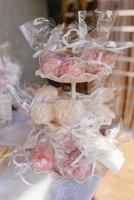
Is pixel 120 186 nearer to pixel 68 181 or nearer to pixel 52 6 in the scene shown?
pixel 68 181

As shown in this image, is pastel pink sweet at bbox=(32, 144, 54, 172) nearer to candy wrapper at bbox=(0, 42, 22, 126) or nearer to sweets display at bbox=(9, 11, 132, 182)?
sweets display at bbox=(9, 11, 132, 182)

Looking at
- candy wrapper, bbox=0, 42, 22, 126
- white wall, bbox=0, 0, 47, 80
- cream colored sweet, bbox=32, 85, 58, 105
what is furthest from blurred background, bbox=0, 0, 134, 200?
cream colored sweet, bbox=32, 85, 58, 105

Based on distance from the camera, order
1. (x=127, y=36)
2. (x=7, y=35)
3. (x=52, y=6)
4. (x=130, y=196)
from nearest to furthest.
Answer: (x=130, y=196) < (x=7, y=35) < (x=127, y=36) < (x=52, y=6)

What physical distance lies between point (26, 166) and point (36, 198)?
0.34 ft

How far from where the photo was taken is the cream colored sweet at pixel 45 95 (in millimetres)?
726

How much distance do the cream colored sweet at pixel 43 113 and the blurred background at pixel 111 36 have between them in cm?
58

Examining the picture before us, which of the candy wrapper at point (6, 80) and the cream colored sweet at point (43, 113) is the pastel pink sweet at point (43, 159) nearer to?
the cream colored sweet at point (43, 113)

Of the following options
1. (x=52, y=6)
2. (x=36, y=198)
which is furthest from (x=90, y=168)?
(x=52, y=6)

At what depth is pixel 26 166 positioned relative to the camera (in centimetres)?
73

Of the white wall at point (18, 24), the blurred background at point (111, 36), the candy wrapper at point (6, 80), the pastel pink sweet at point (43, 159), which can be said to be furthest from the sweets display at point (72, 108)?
the white wall at point (18, 24)

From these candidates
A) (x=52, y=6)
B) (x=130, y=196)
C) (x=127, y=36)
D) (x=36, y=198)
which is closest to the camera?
(x=36, y=198)

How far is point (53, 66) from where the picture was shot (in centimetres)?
69

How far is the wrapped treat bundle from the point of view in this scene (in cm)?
68

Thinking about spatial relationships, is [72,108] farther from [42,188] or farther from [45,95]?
[42,188]
